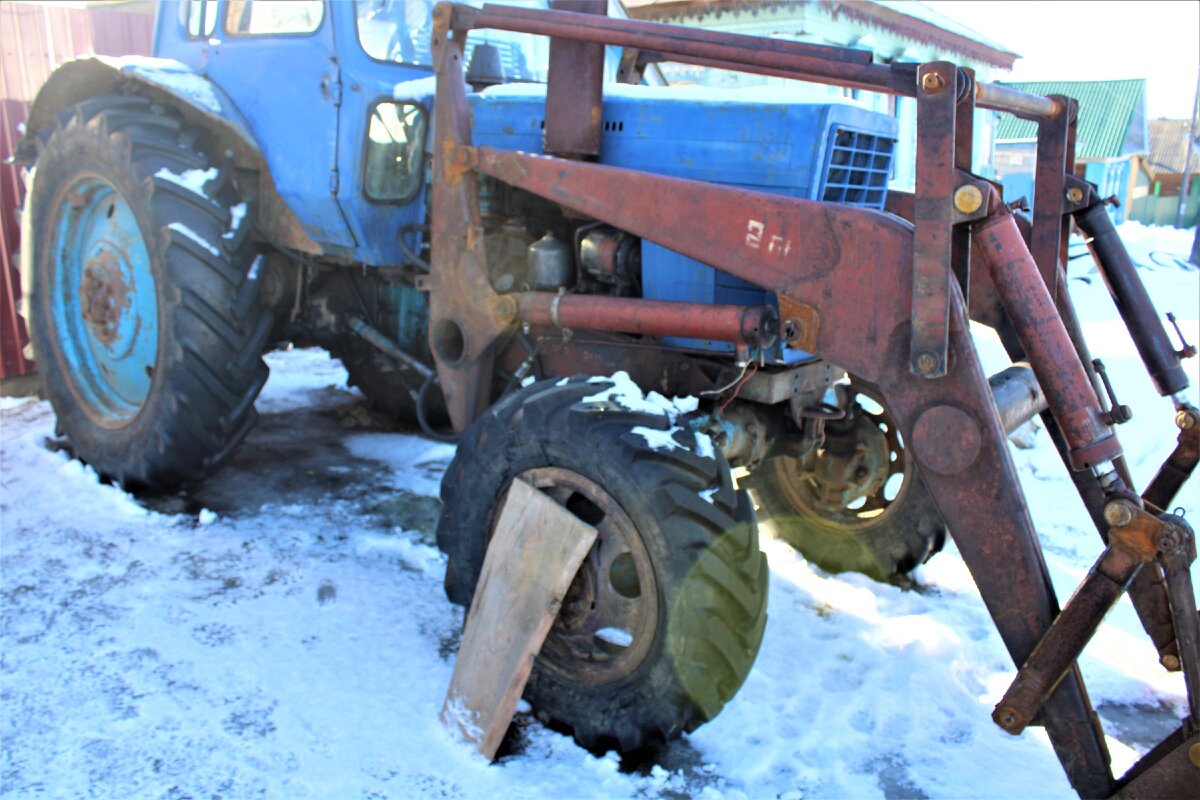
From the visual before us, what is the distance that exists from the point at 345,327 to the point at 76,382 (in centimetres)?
133

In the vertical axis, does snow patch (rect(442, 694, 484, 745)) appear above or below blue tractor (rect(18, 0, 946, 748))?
below

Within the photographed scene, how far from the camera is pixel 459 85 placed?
3346 mm

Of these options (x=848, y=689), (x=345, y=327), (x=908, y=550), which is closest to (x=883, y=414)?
(x=908, y=550)

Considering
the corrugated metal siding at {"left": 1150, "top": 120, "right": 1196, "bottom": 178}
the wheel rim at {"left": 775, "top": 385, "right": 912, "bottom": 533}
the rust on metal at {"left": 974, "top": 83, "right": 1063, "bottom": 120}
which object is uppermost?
the rust on metal at {"left": 974, "top": 83, "right": 1063, "bottom": 120}

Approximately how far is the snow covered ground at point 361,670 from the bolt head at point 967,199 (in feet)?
5.09

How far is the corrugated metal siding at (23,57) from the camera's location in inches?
244

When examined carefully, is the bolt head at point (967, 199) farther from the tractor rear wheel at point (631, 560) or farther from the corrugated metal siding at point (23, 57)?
the corrugated metal siding at point (23, 57)

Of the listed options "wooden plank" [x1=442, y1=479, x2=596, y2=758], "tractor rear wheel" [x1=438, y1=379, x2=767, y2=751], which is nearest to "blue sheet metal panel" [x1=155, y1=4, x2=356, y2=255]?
"tractor rear wheel" [x1=438, y1=379, x2=767, y2=751]

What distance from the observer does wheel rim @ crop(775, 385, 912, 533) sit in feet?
13.1

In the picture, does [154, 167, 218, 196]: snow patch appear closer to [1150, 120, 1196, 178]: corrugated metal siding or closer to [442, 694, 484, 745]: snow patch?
[442, 694, 484, 745]: snow patch

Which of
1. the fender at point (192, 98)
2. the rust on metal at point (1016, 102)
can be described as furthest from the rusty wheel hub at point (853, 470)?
the fender at point (192, 98)

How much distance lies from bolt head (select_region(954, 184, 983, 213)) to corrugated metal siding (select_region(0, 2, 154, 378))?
15.9ft

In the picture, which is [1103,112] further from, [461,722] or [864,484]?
[461,722]

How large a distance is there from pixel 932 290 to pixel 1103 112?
3278 cm
